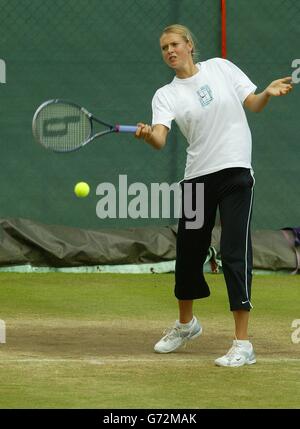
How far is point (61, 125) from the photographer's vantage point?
20.4 feet

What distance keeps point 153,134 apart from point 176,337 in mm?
1084

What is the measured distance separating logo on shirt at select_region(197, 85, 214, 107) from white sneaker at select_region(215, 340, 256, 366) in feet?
3.83

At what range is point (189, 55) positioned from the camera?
19.0ft

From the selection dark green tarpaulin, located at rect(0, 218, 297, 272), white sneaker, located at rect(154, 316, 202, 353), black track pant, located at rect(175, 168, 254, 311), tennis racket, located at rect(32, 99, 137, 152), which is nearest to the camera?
black track pant, located at rect(175, 168, 254, 311)

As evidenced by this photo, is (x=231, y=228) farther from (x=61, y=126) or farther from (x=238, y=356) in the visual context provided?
(x=61, y=126)

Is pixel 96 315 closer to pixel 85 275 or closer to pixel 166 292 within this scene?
pixel 166 292

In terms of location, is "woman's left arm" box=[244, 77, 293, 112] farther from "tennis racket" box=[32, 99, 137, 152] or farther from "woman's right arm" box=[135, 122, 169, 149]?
"tennis racket" box=[32, 99, 137, 152]

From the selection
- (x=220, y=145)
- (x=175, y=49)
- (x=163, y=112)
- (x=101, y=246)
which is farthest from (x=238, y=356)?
(x=101, y=246)

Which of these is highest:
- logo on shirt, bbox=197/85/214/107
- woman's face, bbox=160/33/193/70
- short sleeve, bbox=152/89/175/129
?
woman's face, bbox=160/33/193/70

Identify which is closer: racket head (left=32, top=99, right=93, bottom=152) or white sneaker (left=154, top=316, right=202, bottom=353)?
white sneaker (left=154, top=316, right=202, bottom=353)

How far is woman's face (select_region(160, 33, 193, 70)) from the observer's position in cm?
573

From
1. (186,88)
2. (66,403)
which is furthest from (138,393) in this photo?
(186,88)

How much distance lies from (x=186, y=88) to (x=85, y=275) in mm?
3791

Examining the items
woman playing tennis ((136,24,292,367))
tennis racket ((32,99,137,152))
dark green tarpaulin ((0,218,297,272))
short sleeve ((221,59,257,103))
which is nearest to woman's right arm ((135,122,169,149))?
woman playing tennis ((136,24,292,367))
